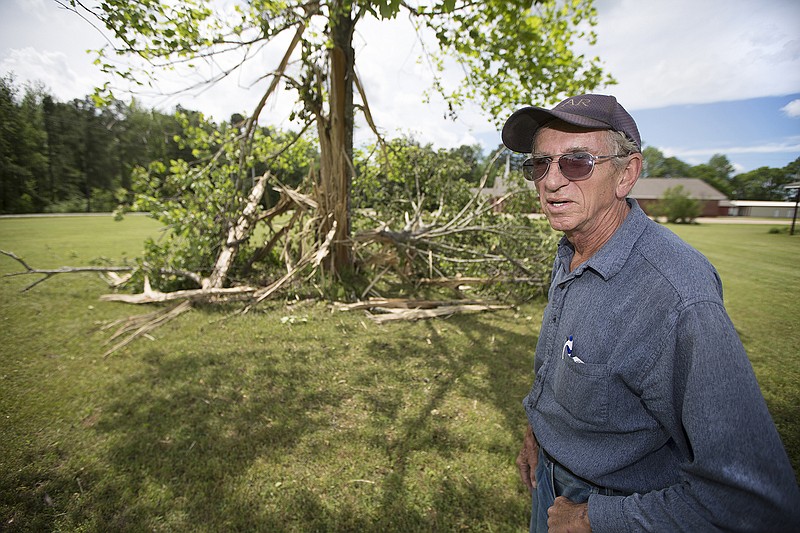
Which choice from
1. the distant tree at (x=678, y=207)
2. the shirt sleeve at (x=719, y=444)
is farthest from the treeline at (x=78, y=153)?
the shirt sleeve at (x=719, y=444)

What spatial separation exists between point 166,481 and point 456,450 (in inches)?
93.0

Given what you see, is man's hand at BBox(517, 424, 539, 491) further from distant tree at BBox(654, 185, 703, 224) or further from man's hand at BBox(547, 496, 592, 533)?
distant tree at BBox(654, 185, 703, 224)

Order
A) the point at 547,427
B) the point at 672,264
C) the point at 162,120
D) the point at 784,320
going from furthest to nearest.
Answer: the point at 162,120 < the point at 784,320 < the point at 547,427 < the point at 672,264

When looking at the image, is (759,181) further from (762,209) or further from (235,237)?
(235,237)

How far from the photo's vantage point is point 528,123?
5.66ft

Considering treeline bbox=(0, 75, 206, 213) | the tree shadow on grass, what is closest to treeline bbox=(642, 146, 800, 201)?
the tree shadow on grass

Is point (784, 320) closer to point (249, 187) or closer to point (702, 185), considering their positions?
point (702, 185)

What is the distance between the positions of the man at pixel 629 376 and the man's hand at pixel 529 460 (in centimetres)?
10

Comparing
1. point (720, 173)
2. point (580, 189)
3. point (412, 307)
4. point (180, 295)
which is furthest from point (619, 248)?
point (180, 295)

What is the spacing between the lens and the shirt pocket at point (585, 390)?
125 centimetres

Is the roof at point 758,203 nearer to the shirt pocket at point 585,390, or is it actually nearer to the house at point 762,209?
the house at point 762,209

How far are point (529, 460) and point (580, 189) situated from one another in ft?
4.66

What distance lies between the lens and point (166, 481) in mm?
2863

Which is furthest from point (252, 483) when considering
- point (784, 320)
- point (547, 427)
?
point (784, 320)
